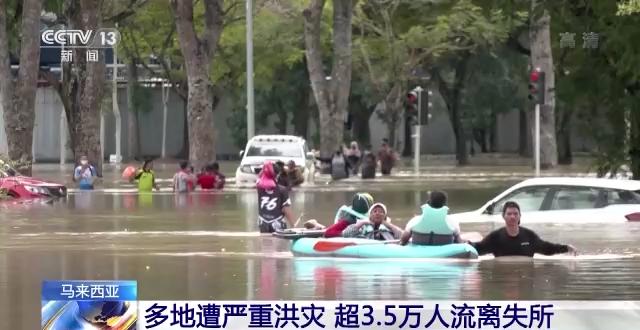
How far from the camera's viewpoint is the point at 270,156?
4500cm

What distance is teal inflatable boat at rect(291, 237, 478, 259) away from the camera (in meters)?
17.5

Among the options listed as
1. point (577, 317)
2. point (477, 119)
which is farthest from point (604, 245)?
point (477, 119)

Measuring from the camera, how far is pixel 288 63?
65.4m

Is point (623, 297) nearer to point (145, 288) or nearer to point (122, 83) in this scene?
point (145, 288)

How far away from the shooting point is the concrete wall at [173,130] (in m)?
79.7

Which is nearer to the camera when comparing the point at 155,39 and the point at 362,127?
the point at 155,39

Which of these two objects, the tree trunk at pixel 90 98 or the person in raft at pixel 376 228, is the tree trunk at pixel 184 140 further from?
the person in raft at pixel 376 228

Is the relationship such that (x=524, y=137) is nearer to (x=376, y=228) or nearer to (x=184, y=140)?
(x=184, y=140)

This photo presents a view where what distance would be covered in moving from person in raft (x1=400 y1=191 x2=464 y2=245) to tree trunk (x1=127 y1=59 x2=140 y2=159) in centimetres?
5061

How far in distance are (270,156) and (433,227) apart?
27689mm

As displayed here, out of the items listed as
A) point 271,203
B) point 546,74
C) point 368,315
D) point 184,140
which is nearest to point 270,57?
point 184,140

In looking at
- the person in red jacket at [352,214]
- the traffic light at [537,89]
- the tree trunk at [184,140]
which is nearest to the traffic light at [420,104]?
the traffic light at [537,89]

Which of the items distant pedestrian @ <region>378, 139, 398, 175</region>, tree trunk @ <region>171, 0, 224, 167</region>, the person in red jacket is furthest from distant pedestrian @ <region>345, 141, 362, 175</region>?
the person in red jacket

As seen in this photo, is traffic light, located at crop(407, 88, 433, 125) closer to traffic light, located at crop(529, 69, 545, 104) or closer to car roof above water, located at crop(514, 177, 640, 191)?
traffic light, located at crop(529, 69, 545, 104)
